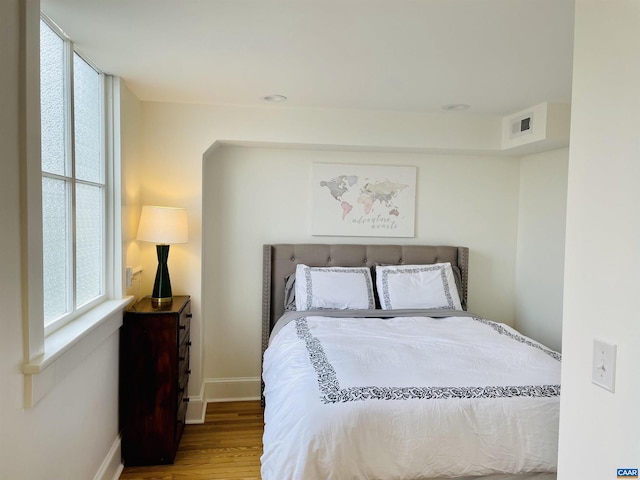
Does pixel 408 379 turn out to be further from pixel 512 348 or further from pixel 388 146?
pixel 388 146

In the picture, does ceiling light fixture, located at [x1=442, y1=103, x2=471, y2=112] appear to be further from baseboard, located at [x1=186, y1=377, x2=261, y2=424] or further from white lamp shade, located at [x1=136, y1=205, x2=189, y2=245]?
baseboard, located at [x1=186, y1=377, x2=261, y2=424]

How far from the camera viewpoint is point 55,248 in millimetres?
1943

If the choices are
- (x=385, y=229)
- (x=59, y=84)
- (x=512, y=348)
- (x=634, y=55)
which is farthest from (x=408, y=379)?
(x=59, y=84)

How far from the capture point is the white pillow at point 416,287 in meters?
3.44

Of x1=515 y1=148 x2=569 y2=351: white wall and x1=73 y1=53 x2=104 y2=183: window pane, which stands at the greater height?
x1=73 y1=53 x2=104 y2=183: window pane

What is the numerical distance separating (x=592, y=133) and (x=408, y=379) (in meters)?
1.38

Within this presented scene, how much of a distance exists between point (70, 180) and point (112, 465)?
64.6 inches

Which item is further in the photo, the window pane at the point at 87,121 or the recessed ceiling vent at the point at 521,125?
the recessed ceiling vent at the point at 521,125

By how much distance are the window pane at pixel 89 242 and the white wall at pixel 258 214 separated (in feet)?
3.32

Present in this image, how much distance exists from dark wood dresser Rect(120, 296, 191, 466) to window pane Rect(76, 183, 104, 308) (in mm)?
327

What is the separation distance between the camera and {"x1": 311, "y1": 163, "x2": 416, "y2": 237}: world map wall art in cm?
371

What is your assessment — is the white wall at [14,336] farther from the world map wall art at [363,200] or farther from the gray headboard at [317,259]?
the world map wall art at [363,200]

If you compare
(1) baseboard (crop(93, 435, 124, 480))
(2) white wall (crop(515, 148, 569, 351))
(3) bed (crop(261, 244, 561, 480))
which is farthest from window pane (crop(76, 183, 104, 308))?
(2) white wall (crop(515, 148, 569, 351))

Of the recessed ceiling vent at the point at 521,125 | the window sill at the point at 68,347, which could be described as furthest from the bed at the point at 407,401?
the recessed ceiling vent at the point at 521,125
